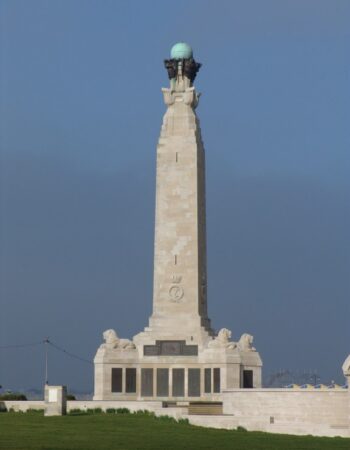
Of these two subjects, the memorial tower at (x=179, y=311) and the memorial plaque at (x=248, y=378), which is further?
the memorial plaque at (x=248, y=378)

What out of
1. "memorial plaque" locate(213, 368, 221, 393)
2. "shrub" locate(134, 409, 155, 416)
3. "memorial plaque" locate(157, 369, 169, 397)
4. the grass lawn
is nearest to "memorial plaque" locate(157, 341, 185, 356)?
"memorial plaque" locate(157, 369, 169, 397)

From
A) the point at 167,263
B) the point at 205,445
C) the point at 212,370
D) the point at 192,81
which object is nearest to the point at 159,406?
the point at 212,370

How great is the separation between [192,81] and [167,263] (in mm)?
12570

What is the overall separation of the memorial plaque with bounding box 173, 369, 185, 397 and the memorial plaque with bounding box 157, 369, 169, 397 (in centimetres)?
49

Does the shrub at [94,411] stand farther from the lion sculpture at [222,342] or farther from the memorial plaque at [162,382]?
the lion sculpture at [222,342]

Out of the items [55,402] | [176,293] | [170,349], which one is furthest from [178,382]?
[55,402]

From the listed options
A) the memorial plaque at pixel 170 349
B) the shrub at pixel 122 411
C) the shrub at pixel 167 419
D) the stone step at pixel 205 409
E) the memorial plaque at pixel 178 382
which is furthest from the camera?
the memorial plaque at pixel 170 349

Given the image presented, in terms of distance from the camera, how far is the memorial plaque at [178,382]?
70625mm

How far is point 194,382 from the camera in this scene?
70500 millimetres

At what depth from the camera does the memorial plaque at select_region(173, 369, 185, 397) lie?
232ft

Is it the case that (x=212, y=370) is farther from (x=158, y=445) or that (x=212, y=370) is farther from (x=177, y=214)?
(x=158, y=445)

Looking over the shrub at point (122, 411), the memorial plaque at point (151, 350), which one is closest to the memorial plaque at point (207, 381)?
the memorial plaque at point (151, 350)

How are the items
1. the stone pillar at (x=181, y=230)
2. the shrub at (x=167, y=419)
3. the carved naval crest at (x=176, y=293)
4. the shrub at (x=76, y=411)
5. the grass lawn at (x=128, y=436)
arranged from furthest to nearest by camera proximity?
the carved naval crest at (x=176, y=293)
the stone pillar at (x=181, y=230)
the shrub at (x=76, y=411)
the shrub at (x=167, y=419)
the grass lawn at (x=128, y=436)

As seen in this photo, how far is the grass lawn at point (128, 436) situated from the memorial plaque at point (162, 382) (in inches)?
606
